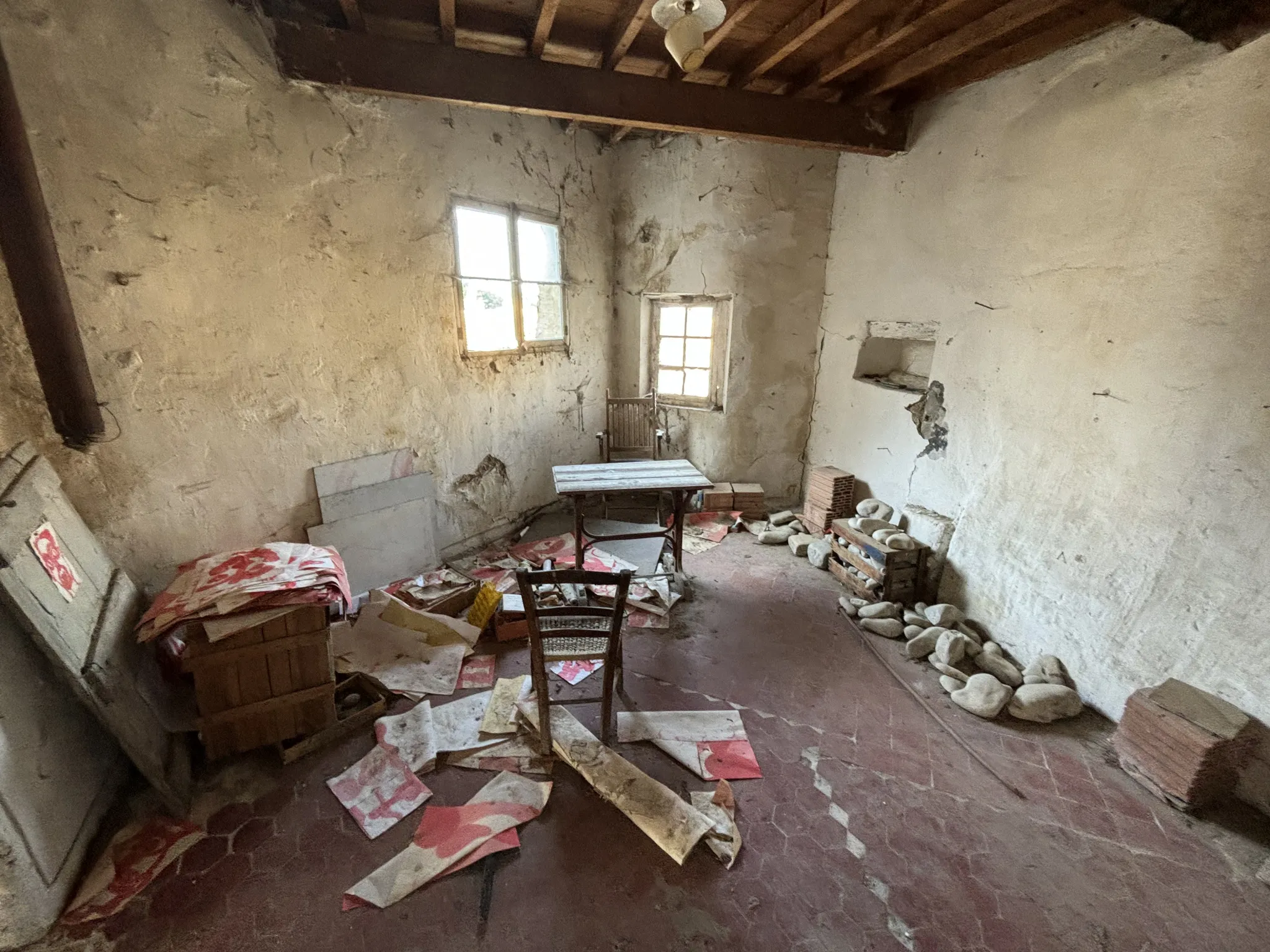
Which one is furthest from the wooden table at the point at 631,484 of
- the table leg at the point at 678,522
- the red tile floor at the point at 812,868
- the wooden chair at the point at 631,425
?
the red tile floor at the point at 812,868

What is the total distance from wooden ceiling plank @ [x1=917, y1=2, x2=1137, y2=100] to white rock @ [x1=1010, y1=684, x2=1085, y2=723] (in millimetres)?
3416

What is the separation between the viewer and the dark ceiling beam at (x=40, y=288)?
2.14m

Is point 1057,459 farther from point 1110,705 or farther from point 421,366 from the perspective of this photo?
point 421,366

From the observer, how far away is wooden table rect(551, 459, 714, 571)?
3.72m

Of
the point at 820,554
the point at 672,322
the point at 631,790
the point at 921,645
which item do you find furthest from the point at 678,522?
the point at 672,322

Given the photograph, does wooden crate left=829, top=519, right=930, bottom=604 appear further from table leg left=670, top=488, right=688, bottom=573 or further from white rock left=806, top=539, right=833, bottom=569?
table leg left=670, top=488, right=688, bottom=573

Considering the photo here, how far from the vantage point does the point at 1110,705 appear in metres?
2.83

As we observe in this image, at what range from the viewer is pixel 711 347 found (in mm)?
5484

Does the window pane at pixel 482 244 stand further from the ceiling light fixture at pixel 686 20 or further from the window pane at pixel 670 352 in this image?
the ceiling light fixture at pixel 686 20

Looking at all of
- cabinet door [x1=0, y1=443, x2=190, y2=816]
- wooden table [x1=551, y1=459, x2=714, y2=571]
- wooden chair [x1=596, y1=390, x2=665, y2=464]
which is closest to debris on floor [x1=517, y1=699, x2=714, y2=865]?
wooden table [x1=551, y1=459, x2=714, y2=571]

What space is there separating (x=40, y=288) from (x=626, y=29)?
10.1 feet

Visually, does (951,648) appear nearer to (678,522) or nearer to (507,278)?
(678,522)

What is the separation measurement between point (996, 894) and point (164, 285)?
4651 mm

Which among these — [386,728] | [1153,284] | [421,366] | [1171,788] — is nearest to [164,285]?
[421,366]
